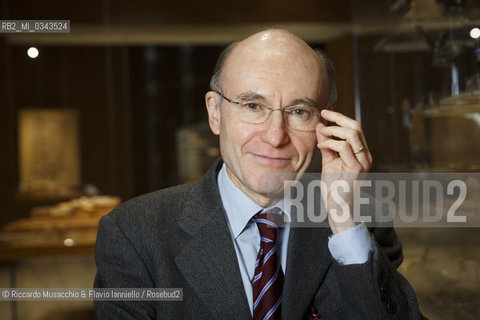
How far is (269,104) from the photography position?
1.30 metres

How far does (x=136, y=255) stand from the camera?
1.31m

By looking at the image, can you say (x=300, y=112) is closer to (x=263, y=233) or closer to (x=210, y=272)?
(x=263, y=233)

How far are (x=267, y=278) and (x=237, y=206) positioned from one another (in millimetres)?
208

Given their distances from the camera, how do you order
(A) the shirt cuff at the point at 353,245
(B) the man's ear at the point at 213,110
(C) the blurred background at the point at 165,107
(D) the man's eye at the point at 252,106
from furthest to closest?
(C) the blurred background at the point at 165,107, (B) the man's ear at the point at 213,110, (D) the man's eye at the point at 252,106, (A) the shirt cuff at the point at 353,245

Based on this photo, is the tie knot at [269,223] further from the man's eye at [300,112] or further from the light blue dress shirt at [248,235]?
the man's eye at [300,112]

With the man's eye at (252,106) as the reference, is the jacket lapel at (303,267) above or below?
below

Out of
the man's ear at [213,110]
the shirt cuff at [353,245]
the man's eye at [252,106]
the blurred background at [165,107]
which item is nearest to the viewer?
the shirt cuff at [353,245]

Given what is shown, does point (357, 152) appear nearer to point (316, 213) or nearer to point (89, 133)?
point (316, 213)

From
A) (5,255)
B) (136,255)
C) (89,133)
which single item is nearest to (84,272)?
(5,255)

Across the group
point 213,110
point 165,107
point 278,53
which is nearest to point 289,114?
point 278,53

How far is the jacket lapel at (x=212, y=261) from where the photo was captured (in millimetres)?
1280

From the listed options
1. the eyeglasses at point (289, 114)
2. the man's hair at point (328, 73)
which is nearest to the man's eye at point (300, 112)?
the eyeglasses at point (289, 114)

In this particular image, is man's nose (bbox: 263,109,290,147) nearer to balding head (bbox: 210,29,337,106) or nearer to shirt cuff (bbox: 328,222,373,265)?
balding head (bbox: 210,29,337,106)

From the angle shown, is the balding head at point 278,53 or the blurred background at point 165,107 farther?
the blurred background at point 165,107
